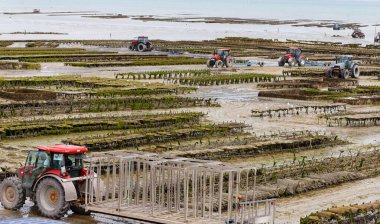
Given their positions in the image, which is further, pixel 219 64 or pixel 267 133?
pixel 219 64

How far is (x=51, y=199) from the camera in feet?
74.1

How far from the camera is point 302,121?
4534 cm

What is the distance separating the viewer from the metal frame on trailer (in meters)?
20.8

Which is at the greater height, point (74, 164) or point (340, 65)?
point (74, 164)

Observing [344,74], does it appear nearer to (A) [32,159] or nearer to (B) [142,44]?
(B) [142,44]

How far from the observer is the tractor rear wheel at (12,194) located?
23.1 meters

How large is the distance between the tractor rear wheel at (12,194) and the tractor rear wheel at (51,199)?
2.32 ft

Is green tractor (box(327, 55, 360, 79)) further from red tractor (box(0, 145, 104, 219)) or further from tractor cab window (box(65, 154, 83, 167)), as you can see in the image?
tractor cab window (box(65, 154, 83, 167))

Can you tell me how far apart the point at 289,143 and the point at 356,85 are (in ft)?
103

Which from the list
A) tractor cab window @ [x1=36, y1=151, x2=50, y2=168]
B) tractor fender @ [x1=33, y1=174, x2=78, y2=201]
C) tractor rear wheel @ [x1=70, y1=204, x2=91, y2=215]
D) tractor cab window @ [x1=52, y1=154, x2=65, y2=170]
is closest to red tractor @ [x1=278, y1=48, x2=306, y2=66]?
tractor rear wheel @ [x1=70, y1=204, x2=91, y2=215]

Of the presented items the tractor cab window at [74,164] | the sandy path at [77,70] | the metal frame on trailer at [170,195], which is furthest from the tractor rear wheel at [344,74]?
the tractor cab window at [74,164]

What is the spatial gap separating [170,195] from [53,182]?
9.82 ft

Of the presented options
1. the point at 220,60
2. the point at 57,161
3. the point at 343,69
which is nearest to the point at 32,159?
the point at 57,161

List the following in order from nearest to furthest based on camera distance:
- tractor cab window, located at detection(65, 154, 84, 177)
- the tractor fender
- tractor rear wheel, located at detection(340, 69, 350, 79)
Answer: the tractor fender
tractor cab window, located at detection(65, 154, 84, 177)
tractor rear wheel, located at detection(340, 69, 350, 79)
